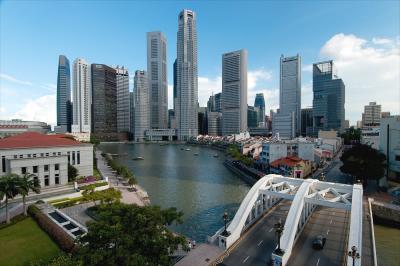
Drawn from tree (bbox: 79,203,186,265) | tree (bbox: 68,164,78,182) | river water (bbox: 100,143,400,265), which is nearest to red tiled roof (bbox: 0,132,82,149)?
tree (bbox: 68,164,78,182)

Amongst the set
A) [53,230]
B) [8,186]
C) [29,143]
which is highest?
[29,143]

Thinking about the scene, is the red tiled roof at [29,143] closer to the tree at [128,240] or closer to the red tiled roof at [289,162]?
the tree at [128,240]

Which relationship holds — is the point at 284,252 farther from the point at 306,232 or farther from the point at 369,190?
the point at 369,190

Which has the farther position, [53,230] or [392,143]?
[392,143]

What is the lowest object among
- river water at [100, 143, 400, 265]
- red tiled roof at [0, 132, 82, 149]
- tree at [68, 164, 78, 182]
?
river water at [100, 143, 400, 265]

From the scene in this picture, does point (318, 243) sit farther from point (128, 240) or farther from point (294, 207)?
point (128, 240)

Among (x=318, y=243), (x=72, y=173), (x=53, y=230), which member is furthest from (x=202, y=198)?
(x=72, y=173)

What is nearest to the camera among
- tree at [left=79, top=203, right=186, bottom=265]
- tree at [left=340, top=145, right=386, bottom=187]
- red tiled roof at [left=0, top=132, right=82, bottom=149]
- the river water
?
tree at [left=79, top=203, right=186, bottom=265]

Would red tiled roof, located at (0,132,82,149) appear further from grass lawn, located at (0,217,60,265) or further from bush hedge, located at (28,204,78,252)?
grass lawn, located at (0,217,60,265)
